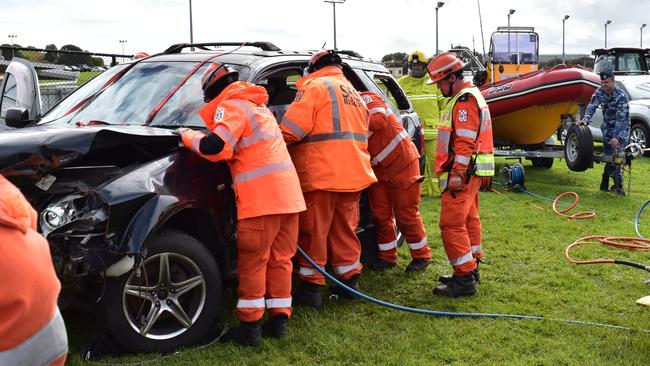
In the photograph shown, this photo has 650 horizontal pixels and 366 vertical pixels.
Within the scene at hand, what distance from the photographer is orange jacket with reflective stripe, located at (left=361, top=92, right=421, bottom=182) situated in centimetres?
577

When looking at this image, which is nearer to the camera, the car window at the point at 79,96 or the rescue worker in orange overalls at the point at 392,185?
the car window at the point at 79,96

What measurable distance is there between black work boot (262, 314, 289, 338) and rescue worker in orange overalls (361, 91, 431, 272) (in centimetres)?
182

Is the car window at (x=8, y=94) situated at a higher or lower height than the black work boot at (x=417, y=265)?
higher

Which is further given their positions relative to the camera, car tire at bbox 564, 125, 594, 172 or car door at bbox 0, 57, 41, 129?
car tire at bbox 564, 125, 594, 172

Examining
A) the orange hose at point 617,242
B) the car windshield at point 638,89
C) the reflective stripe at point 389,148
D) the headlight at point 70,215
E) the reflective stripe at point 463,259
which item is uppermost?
the car windshield at point 638,89

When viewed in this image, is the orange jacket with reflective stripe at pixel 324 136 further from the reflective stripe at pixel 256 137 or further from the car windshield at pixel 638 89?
the car windshield at pixel 638 89

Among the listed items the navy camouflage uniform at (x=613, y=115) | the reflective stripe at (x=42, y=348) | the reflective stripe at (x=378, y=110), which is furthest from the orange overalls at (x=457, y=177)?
the navy camouflage uniform at (x=613, y=115)

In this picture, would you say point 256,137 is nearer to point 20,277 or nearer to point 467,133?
point 467,133

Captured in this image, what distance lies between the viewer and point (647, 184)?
38.1 ft

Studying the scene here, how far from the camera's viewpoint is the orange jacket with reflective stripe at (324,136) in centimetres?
A: 474

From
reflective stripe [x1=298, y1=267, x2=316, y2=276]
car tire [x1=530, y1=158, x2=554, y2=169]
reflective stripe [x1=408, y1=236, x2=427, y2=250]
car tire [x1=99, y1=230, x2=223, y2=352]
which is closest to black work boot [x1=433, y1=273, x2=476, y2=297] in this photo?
reflective stripe [x1=408, y1=236, x2=427, y2=250]

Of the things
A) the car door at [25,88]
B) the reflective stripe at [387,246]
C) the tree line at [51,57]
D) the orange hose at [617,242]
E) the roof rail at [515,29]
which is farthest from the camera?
the roof rail at [515,29]

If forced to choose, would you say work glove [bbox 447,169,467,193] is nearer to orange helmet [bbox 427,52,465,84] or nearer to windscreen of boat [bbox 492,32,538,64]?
orange helmet [bbox 427,52,465,84]

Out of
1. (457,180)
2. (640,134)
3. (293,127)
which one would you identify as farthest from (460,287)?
(640,134)
